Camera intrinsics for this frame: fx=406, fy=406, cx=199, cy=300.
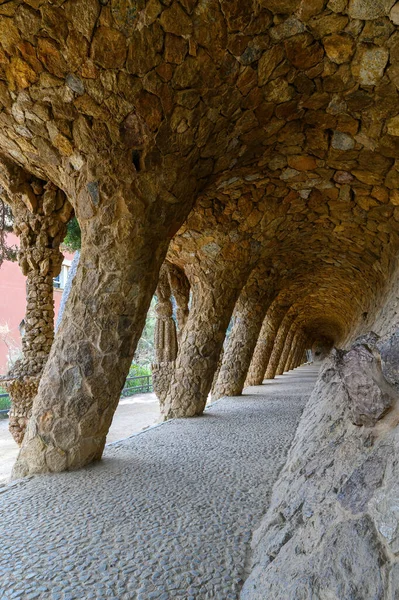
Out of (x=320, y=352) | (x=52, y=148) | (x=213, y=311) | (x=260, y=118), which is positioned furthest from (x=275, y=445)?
(x=320, y=352)

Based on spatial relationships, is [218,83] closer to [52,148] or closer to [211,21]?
[211,21]

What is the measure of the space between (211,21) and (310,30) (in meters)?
0.62

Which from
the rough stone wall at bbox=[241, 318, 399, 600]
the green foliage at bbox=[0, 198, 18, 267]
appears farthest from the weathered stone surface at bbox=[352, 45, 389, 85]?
the green foliage at bbox=[0, 198, 18, 267]

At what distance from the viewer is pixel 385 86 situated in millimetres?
2779

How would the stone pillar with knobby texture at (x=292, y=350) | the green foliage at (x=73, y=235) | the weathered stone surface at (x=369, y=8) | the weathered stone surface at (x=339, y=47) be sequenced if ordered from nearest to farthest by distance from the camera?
the weathered stone surface at (x=369, y=8) < the weathered stone surface at (x=339, y=47) < the green foliage at (x=73, y=235) < the stone pillar with knobby texture at (x=292, y=350)

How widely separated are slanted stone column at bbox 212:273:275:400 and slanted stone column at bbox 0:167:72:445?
361cm

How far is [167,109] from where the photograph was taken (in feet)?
8.64

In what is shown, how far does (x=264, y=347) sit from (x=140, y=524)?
8641 millimetres

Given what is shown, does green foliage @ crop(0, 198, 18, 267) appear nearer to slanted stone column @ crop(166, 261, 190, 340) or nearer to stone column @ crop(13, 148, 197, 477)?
slanted stone column @ crop(166, 261, 190, 340)

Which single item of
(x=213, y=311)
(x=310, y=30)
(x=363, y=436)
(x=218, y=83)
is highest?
(x=310, y=30)

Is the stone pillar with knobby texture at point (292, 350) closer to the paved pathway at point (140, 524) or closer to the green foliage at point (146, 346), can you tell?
the green foliage at point (146, 346)

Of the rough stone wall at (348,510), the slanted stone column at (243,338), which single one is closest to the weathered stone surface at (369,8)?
the rough stone wall at (348,510)

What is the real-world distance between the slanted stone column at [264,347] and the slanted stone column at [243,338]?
8.14 ft

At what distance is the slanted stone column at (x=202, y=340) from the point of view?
17.2ft
